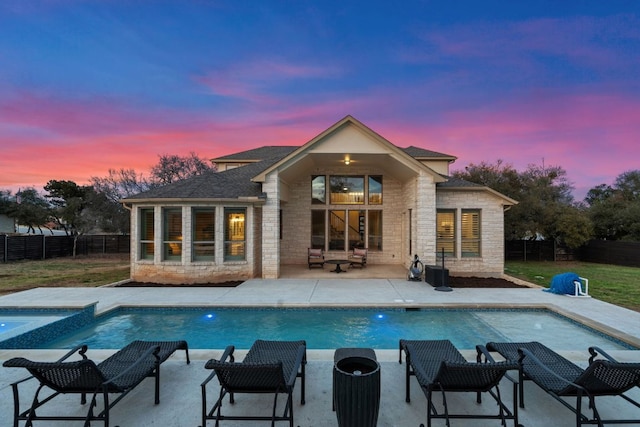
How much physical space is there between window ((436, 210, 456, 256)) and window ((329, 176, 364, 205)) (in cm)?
403

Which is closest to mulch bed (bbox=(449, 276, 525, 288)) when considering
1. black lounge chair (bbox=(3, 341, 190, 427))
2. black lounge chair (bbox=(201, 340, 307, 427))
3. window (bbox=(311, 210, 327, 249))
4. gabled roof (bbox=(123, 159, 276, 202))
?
window (bbox=(311, 210, 327, 249))

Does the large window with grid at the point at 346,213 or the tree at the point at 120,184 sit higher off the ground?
the tree at the point at 120,184

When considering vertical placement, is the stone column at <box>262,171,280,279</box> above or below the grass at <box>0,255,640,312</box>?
above

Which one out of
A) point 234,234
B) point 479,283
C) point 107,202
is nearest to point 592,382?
point 479,283

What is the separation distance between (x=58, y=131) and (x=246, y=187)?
15.1 m

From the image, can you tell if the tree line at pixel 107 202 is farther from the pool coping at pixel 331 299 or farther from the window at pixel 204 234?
the pool coping at pixel 331 299

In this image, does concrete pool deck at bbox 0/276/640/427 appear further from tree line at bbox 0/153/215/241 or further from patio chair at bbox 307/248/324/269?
tree line at bbox 0/153/215/241

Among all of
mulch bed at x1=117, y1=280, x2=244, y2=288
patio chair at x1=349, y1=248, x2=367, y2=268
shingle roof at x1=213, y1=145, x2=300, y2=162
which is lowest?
mulch bed at x1=117, y1=280, x2=244, y2=288

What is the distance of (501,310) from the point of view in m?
7.60

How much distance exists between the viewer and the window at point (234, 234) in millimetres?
11000

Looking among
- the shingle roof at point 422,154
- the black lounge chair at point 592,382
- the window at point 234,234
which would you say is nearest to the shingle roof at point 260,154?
the window at point 234,234

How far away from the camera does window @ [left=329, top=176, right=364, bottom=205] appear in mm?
14594

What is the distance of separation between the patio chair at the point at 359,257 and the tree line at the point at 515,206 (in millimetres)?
10592

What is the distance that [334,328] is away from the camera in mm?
6598
